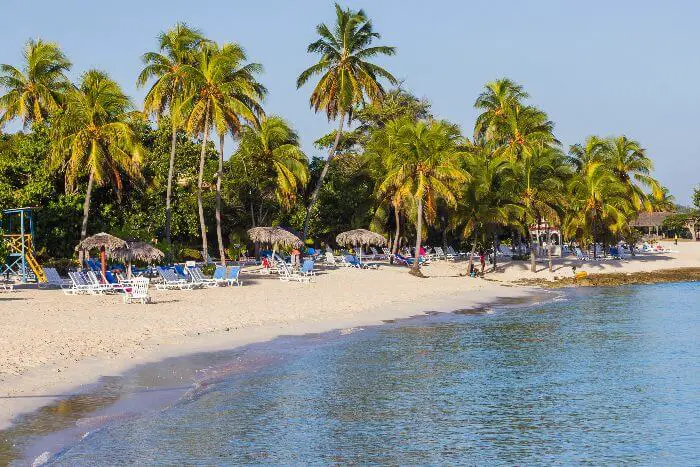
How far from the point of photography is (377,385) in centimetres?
1606

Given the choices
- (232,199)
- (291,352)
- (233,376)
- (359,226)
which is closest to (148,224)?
(232,199)

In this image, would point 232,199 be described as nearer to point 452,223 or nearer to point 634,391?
point 452,223

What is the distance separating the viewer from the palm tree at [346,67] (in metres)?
44.8

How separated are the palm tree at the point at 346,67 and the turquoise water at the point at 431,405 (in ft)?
77.4

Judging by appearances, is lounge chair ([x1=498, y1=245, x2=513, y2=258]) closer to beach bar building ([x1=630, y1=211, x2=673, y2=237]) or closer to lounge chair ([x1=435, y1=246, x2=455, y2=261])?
lounge chair ([x1=435, y1=246, x2=455, y2=261])

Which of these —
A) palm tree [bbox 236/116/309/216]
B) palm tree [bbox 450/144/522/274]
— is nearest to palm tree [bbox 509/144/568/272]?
palm tree [bbox 450/144/522/274]

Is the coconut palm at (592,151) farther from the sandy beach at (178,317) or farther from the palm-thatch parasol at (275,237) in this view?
the palm-thatch parasol at (275,237)

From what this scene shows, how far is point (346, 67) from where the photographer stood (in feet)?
147

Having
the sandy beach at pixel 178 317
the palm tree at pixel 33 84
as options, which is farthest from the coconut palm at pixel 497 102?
the palm tree at pixel 33 84

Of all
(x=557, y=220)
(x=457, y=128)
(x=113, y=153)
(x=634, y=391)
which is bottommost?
(x=634, y=391)

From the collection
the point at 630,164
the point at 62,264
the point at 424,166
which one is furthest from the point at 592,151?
the point at 62,264

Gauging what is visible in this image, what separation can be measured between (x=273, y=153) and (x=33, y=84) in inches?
534

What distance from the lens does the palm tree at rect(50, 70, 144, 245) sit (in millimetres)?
35562

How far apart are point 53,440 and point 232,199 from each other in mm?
41047
